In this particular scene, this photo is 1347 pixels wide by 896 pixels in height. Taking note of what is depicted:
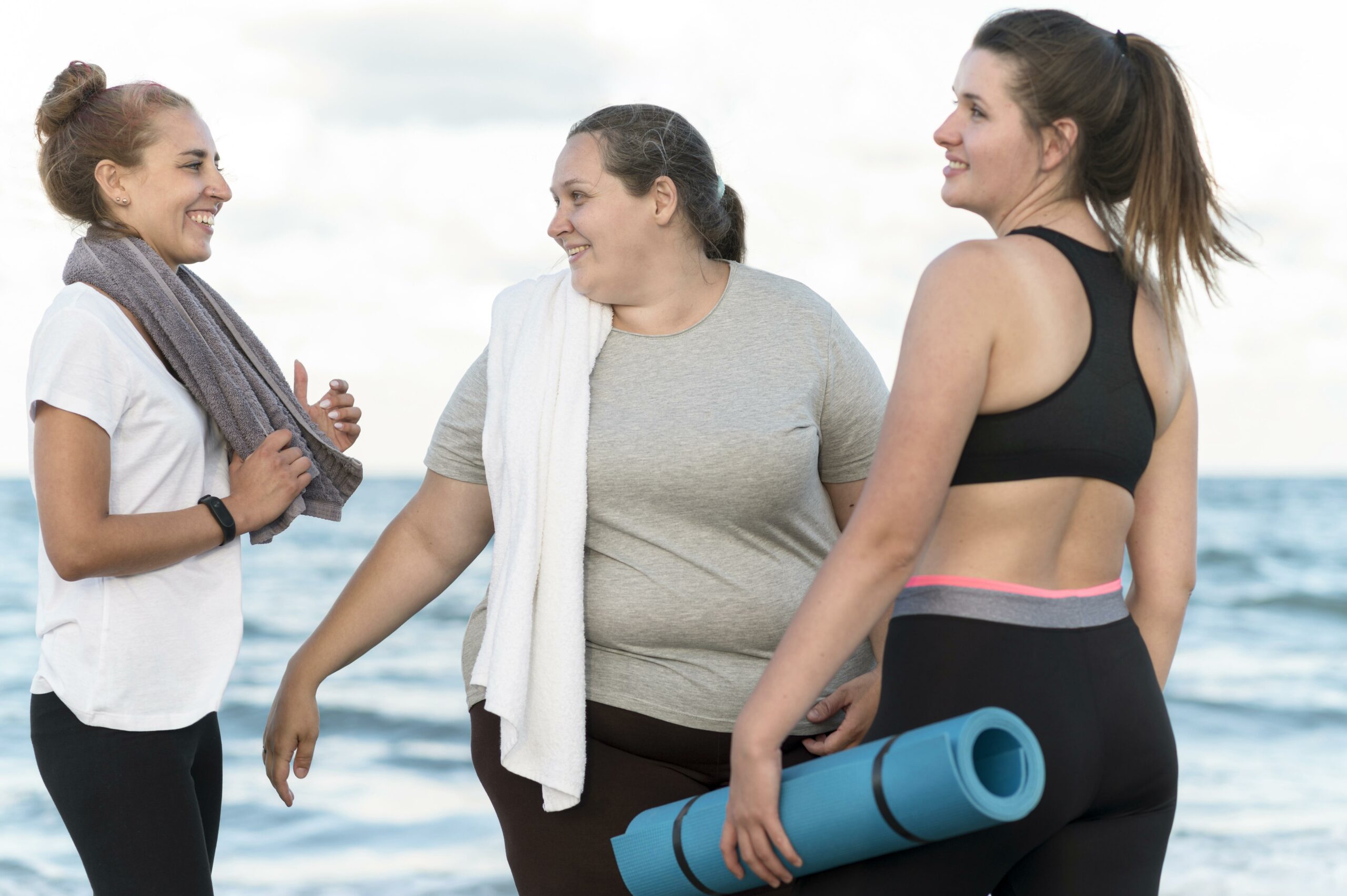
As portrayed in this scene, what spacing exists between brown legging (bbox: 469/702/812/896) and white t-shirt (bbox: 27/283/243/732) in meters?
0.49

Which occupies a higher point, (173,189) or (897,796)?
(173,189)

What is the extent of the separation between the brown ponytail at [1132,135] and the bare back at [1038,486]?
66 mm

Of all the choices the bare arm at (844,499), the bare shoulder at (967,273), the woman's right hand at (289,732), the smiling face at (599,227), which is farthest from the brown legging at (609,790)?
the bare shoulder at (967,273)

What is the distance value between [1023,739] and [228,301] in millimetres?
1734

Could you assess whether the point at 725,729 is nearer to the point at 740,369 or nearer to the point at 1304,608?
the point at 740,369

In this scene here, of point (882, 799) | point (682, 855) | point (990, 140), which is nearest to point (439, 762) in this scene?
point (682, 855)

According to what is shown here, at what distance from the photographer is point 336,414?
2.51 metres

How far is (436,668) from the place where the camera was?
9.12 metres

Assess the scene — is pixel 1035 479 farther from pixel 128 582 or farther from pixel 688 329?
pixel 128 582

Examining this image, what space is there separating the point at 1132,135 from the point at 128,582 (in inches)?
64.6

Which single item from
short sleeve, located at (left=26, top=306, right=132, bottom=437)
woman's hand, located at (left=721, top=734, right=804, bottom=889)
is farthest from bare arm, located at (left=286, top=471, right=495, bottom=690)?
woman's hand, located at (left=721, top=734, right=804, bottom=889)

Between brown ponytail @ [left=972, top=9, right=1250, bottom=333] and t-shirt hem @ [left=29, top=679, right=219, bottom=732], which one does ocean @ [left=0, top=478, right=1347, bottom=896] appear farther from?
brown ponytail @ [left=972, top=9, right=1250, bottom=333]

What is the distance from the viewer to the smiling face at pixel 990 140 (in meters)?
1.55

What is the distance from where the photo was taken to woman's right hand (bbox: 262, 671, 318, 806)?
2314 mm
